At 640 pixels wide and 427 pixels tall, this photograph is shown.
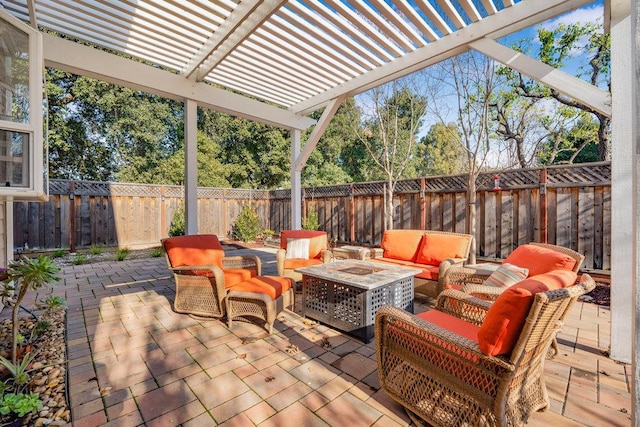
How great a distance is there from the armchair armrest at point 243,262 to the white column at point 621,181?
3.29 meters

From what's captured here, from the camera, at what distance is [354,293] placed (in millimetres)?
2715

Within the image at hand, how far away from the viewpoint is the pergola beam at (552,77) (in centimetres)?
245

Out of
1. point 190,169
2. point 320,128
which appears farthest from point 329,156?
point 190,169

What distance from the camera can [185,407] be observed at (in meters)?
1.76

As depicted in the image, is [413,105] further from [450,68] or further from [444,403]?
[444,403]

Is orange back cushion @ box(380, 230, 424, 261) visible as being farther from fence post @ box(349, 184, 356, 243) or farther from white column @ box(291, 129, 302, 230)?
fence post @ box(349, 184, 356, 243)

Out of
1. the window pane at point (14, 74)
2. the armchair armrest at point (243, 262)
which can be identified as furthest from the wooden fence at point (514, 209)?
the window pane at point (14, 74)

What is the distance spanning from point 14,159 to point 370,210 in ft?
20.6

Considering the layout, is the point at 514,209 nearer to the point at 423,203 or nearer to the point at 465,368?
the point at 423,203

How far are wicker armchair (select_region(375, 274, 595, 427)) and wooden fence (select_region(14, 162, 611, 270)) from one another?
3746 millimetres

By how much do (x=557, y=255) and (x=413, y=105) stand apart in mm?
4822

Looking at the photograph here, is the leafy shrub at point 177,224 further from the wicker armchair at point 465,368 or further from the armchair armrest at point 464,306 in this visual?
the wicker armchair at point 465,368

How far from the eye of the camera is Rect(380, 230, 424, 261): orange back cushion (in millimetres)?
4109

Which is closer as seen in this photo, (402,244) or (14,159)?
(14,159)
